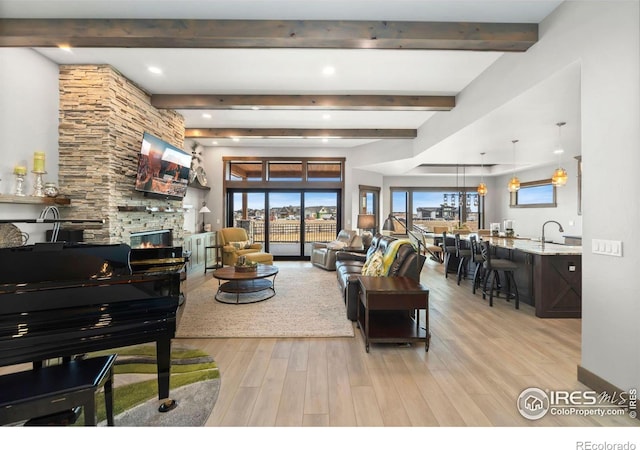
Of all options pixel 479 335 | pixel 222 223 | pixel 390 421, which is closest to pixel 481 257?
pixel 479 335

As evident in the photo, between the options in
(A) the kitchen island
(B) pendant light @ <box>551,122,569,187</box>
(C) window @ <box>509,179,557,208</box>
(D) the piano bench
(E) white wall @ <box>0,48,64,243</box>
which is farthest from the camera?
(C) window @ <box>509,179,557,208</box>

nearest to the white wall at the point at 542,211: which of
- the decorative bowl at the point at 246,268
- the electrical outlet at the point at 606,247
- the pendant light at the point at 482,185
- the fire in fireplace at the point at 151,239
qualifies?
the pendant light at the point at 482,185

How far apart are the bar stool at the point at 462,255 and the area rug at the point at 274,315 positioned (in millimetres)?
2573

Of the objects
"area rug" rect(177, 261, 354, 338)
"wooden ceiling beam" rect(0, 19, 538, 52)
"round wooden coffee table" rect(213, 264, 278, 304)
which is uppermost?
"wooden ceiling beam" rect(0, 19, 538, 52)

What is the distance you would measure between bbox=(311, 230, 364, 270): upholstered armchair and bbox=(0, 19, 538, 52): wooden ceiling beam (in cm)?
403

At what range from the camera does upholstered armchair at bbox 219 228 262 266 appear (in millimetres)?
6301

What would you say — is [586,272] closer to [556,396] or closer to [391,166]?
[556,396]

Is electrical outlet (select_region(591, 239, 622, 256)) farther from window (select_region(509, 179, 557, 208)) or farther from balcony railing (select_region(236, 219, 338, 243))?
window (select_region(509, 179, 557, 208))

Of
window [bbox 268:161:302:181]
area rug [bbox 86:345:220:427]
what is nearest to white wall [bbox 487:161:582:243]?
window [bbox 268:161:302:181]

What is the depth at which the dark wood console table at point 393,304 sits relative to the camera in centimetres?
264

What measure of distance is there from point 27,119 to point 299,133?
4235 millimetres

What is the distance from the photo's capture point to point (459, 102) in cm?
428

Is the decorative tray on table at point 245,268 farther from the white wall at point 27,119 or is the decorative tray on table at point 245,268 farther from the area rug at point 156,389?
the white wall at point 27,119

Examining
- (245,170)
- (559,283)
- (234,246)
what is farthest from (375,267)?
(245,170)
